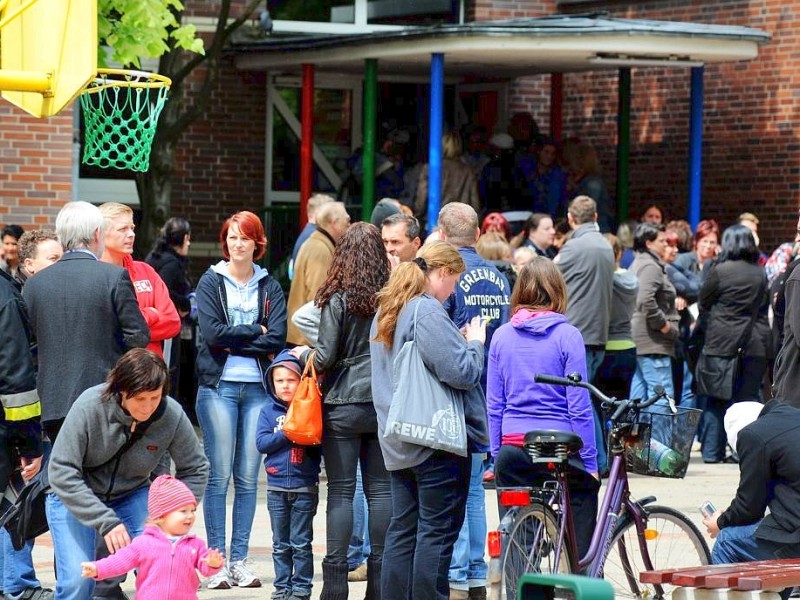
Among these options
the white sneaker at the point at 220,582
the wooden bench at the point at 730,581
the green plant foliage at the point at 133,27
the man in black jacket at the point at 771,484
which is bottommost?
the white sneaker at the point at 220,582

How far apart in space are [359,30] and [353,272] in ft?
36.0

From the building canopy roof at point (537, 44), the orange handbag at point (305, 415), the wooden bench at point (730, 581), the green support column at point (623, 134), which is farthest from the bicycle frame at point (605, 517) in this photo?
the green support column at point (623, 134)

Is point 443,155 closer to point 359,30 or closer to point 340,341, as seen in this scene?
point 359,30

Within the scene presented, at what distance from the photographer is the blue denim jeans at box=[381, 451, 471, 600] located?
21.8ft

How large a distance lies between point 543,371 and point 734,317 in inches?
239

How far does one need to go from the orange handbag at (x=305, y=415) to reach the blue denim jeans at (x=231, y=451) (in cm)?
91

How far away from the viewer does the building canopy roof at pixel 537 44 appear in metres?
14.5

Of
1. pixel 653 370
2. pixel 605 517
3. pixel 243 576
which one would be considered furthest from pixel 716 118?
pixel 605 517

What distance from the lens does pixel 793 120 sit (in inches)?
674

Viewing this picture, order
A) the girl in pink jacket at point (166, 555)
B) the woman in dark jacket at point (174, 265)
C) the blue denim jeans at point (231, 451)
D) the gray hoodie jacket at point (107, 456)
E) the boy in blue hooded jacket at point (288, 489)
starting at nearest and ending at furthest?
the girl in pink jacket at point (166, 555) → the gray hoodie jacket at point (107, 456) → the boy in blue hooded jacket at point (288, 489) → the blue denim jeans at point (231, 451) → the woman in dark jacket at point (174, 265)

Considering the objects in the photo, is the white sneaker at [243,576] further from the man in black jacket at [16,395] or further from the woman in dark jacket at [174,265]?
the woman in dark jacket at [174,265]

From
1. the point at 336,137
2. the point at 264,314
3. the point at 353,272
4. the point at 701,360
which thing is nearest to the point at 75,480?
the point at 353,272

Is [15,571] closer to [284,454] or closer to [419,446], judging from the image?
[284,454]

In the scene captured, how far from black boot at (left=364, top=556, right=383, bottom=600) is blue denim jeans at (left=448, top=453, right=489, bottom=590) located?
1.76 ft
